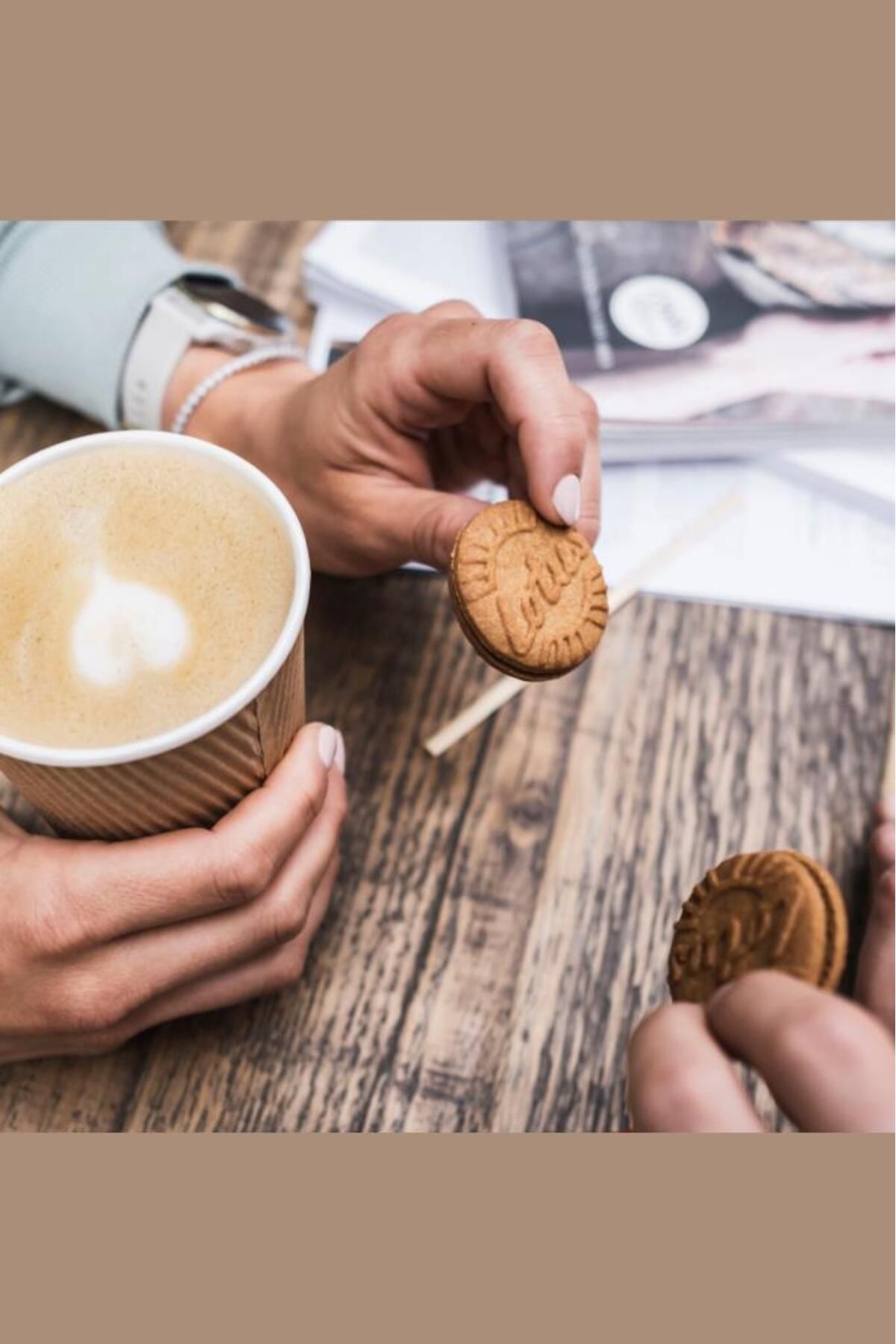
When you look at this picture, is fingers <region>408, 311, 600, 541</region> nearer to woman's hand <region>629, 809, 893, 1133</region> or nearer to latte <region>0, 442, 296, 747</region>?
latte <region>0, 442, 296, 747</region>

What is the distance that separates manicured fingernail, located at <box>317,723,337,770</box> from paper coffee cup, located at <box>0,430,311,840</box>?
0.03 metres

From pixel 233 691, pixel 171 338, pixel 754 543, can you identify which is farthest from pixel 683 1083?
pixel 171 338

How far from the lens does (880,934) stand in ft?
2.45

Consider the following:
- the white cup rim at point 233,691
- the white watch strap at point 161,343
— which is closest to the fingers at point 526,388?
the white cup rim at point 233,691

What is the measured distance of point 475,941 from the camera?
31.9 inches

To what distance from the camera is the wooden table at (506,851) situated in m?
0.76

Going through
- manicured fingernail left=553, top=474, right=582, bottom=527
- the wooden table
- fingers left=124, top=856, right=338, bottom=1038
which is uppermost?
manicured fingernail left=553, top=474, right=582, bottom=527

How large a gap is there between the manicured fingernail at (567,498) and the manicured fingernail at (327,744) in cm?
21

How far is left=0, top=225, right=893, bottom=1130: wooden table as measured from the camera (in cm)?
76

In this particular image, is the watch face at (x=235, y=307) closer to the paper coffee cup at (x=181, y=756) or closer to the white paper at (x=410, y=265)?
the white paper at (x=410, y=265)

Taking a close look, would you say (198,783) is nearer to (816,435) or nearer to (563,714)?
(563,714)

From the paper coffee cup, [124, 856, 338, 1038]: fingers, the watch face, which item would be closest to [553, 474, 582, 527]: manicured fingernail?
the paper coffee cup

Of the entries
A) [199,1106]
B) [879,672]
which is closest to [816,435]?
[879,672]

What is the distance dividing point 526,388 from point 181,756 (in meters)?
0.34
